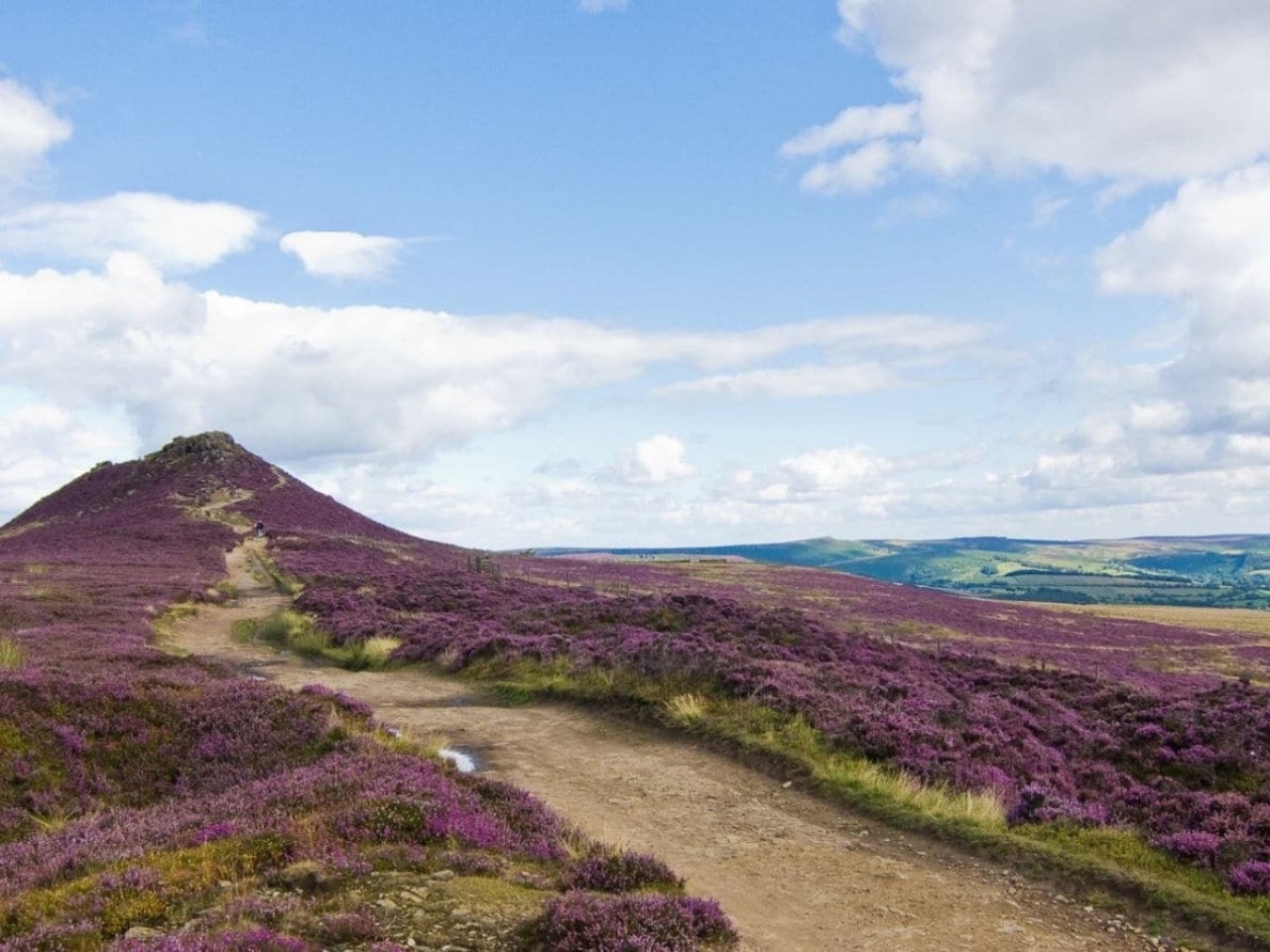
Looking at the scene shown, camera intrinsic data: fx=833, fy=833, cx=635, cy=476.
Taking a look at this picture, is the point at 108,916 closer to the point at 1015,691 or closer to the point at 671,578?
the point at 1015,691

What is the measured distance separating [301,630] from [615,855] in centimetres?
2817

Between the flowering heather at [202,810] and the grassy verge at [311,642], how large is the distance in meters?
6.80

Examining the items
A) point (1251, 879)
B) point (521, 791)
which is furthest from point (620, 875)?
point (1251, 879)

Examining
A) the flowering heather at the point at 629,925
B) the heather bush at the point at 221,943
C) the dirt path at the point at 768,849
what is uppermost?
the heather bush at the point at 221,943

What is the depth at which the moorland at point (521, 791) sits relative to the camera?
7.54 metres

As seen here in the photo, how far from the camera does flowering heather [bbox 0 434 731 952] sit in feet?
Result: 22.7

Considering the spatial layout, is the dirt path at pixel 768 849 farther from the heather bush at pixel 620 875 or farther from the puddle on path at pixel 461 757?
the heather bush at pixel 620 875

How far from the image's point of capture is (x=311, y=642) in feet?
105

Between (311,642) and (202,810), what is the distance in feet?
75.1

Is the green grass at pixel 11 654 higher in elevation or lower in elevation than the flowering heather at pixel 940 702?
higher

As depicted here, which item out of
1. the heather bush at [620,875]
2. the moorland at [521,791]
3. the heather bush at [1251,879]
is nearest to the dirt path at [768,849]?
the moorland at [521,791]

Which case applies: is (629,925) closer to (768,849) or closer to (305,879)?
(305,879)

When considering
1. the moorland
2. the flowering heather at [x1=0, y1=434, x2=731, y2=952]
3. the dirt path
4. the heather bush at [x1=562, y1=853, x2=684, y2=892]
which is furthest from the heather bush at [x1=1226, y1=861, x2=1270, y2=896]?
the flowering heather at [x1=0, y1=434, x2=731, y2=952]

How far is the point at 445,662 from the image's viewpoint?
88.6ft
